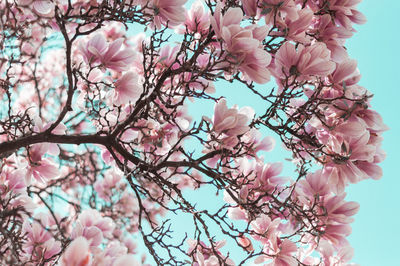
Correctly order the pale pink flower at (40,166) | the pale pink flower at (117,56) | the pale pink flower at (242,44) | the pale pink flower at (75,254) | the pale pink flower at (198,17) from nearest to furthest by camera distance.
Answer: the pale pink flower at (75,254) < the pale pink flower at (242,44) < the pale pink flower at (117,56) < the pale pink flower at (40,166) < the pale pink flower at (198,17)

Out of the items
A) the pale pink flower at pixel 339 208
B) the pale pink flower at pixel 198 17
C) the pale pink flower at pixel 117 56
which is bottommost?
the pale pink flower at pixel 339 208

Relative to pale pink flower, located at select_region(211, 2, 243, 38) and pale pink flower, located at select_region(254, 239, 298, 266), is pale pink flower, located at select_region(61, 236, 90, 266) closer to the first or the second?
pale pink flower, located at select_region(211, 2, 243, 38)

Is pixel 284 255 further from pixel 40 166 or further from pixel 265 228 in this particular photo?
pixel 40 166

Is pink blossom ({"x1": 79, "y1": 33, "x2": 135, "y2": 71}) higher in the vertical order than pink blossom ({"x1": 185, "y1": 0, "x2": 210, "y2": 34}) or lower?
lower

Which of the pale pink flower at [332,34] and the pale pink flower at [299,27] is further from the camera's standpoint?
the pale pink flower at [332,34]

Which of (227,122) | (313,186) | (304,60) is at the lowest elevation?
(313,186)

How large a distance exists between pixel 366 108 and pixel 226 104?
0.69 m

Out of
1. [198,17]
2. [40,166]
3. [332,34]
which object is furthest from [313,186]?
[40,166]

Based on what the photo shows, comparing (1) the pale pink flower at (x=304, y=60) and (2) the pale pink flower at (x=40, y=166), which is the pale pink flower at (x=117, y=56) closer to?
(2) the pale pink flower at (x=40, y=166)

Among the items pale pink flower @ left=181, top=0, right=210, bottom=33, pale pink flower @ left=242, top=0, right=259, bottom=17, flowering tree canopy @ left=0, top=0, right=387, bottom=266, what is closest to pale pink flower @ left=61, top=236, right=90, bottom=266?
flowering tree canopy @ left=0, top=0, right=387, bottom=266

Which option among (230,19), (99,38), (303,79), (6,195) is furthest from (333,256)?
(6,195)

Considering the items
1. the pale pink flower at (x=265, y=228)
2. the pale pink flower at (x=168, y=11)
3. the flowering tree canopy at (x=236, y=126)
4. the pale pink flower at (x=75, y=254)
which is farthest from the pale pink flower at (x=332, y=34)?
the pale pink flower at (x=75, y=254)

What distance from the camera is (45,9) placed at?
1916 millimetres

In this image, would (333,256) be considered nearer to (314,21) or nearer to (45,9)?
(314,21)
